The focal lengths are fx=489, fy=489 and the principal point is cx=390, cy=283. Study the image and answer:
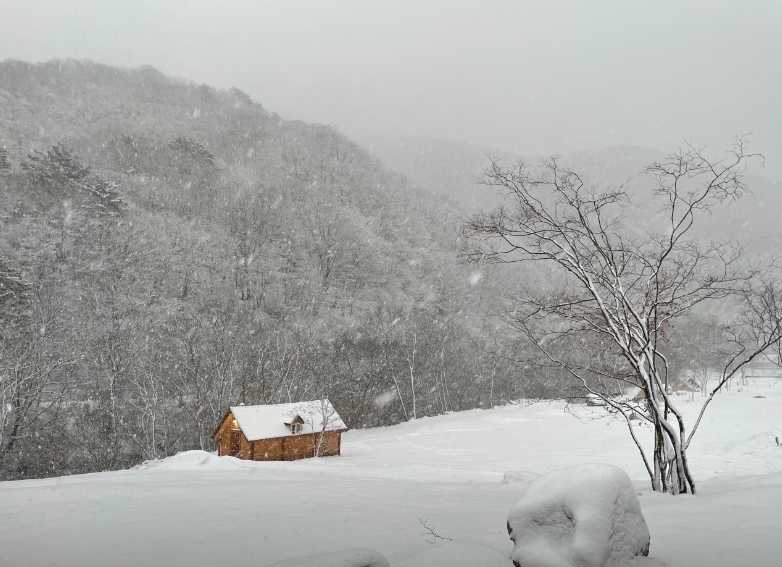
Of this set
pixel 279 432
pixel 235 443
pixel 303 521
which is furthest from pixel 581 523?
pixel 235 443

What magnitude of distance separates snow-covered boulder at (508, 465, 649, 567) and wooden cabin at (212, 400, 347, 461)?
2262 cm

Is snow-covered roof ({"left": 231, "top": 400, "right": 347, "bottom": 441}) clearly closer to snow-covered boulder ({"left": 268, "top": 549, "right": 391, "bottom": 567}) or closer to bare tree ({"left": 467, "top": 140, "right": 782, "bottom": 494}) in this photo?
bare tree ({"left": 467, "top": 140, "right": 782, "bottom": 494})

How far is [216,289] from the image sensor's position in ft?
159

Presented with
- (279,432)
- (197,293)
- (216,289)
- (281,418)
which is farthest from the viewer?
(216,289)

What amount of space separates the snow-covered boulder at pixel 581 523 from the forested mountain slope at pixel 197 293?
24.3 m

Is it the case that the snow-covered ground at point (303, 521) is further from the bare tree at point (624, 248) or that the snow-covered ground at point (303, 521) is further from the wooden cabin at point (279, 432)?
the wooden cabin at point (279, 432)

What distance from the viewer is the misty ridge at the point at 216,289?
26734mm

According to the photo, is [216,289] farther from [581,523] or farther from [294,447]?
[581,523]

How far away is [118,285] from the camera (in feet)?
131

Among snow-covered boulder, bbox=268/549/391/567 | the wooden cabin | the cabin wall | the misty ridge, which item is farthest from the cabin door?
snow-covered boulder, bbox=268/549/391/567

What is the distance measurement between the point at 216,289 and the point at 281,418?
2573 centimetres

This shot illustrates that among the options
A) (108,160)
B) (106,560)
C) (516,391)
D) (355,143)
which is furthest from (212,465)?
(355,143)

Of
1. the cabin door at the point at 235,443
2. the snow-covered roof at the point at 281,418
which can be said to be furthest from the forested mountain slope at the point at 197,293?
Result: the snow-covered roof at the point at 281,418

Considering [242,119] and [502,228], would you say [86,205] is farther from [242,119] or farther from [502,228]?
[242,119]
